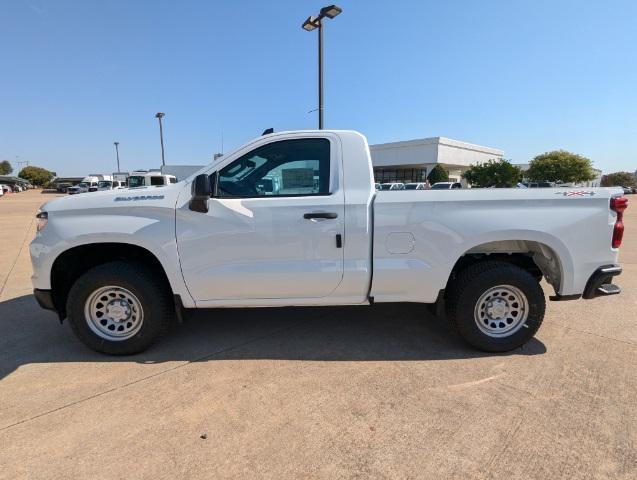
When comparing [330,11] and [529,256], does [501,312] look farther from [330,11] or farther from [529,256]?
[330,11]

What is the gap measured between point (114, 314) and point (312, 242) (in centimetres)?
190

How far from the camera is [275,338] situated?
12.9ft

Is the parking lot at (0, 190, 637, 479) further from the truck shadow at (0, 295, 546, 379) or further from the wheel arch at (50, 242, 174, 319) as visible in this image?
the wheel arch at (50, 242, 174, 319)

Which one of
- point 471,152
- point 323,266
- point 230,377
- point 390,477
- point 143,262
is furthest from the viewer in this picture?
point 471,152

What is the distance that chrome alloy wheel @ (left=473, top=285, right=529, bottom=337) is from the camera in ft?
11.6

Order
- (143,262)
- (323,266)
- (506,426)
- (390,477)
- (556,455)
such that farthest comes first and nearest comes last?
(143,262)
(323,266)
(506,426)
(556,455)
(390,477)

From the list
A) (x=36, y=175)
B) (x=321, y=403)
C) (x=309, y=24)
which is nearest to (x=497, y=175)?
(x=309, y=24)

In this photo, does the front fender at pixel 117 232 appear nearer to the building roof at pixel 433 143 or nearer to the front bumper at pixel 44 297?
the front bumper at pixel 44 297

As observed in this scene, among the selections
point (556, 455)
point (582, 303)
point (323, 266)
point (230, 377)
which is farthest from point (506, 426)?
point (582, 303)

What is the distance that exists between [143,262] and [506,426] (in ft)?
10.5

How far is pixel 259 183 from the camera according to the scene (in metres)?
3.48

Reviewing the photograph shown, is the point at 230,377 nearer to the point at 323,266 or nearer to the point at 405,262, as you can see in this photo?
the point at 323,266

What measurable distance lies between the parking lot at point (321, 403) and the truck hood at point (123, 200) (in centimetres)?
136

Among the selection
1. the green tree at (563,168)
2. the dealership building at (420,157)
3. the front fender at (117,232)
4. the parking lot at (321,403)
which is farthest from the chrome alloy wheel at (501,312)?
the green tree at (563,168)
